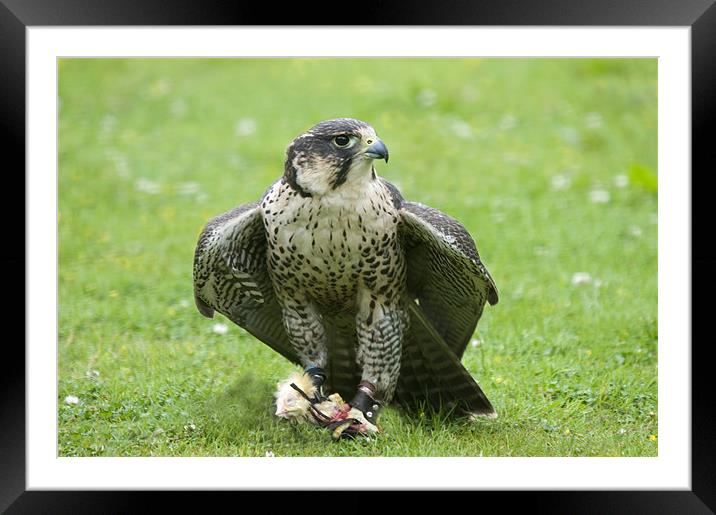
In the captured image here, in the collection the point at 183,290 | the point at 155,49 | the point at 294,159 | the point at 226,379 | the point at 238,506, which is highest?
the point at 155,49

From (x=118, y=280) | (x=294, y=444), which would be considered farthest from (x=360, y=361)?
(x=118, y=280)

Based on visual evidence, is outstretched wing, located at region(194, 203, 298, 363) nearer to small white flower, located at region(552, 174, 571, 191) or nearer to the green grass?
the green grass

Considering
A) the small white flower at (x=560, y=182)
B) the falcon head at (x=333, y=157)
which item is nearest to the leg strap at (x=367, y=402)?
the falcon head at (x=333, y=157)

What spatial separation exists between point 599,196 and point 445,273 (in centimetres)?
374

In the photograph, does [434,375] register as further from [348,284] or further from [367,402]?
[348,284]

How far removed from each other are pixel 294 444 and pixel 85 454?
91 cm

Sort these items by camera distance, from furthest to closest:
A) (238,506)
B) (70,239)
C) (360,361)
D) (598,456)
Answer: (70,239), (360,361), (598,456), (238,506)

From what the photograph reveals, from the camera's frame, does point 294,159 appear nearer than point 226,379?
Yes

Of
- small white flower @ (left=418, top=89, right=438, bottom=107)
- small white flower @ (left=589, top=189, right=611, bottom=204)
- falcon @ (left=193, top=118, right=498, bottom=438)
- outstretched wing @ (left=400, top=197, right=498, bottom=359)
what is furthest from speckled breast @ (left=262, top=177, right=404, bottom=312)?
small white flower @ (left=418, top=89, right=438, bottom=107)

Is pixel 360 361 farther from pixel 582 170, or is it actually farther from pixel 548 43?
pixel 582 170

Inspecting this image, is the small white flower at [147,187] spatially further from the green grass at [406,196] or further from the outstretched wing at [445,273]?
the outstretched wing at [445,273]

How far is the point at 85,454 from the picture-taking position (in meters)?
4.41

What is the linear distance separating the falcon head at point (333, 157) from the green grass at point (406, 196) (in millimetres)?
1144

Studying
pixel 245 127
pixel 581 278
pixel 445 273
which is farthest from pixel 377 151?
pixel 245 127
